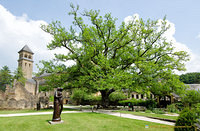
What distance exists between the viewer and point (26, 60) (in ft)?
270

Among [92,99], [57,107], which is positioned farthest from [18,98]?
[57,107]

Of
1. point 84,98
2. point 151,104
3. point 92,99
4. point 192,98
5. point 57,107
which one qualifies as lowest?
point 92,99

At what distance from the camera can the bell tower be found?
81.1 m

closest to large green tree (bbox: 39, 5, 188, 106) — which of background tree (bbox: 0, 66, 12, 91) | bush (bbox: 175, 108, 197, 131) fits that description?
bush (bbox: 175, 108, 197, 131)

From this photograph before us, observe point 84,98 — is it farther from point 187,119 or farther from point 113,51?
point 187,119

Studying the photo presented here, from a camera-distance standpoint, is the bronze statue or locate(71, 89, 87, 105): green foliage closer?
the bronze statue

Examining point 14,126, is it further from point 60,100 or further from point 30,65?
point 30,65

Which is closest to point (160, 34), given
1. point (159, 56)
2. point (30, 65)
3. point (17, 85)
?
point (159, 56)

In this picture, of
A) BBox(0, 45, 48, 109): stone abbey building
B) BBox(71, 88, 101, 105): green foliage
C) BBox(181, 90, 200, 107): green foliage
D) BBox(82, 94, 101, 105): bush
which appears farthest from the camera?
BBox(71, 88, 101, 105): green foliage

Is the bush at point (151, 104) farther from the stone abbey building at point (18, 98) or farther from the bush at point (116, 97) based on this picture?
the stone abbey building at point (18, 98)

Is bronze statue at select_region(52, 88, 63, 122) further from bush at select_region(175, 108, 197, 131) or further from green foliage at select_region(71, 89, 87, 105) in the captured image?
green foliage at select_region(71, 89, 87, 105)

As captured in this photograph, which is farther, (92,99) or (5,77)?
(5,77)

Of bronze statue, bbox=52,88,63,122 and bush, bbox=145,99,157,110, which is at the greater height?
bronze statue, bbox=52,88,63,122

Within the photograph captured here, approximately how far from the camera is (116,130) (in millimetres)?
9492
